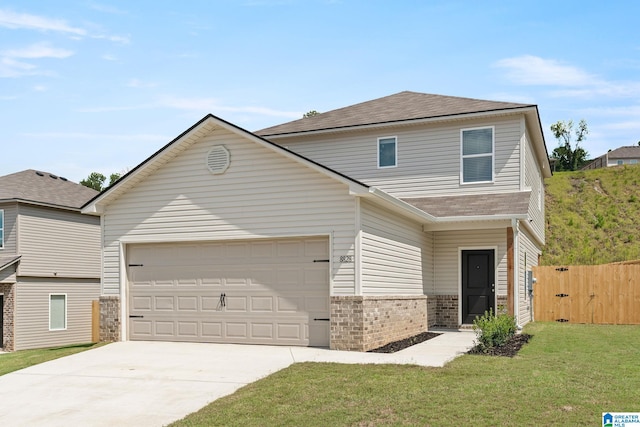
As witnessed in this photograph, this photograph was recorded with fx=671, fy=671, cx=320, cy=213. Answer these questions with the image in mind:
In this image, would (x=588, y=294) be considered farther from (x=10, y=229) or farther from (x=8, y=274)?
(x=10, y=229)

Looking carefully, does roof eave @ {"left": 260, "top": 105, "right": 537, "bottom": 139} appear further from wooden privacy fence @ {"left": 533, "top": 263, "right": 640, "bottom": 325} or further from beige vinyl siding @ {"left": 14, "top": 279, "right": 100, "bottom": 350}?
beige vinyl siding @ {"left": 14, "top": 279, "right": 100, "bottom": 350}

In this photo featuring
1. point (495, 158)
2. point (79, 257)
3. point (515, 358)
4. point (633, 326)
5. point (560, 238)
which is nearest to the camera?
point (515, 358)

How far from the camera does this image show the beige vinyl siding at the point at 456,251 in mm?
18828

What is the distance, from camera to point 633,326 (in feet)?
69.6

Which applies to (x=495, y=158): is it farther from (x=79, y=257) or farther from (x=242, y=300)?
(x=79, y=257)

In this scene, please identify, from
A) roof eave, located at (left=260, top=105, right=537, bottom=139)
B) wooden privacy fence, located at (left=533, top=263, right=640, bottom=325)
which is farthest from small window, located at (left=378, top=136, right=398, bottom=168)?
wooden privacy fence, located at (left=533, top=263, right=640, bottom=325)

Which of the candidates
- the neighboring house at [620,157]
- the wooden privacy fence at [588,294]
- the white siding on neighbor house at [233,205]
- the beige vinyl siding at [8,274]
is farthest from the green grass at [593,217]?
the neighboring house at [620,157]

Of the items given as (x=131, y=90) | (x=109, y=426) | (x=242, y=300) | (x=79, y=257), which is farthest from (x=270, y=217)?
(x=79, y=257)

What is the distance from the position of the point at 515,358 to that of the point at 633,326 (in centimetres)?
1103

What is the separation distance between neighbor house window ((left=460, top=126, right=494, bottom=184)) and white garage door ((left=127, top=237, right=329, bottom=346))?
698cm

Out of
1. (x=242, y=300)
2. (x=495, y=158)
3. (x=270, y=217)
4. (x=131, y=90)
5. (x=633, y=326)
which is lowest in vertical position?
(x=633, y=326)

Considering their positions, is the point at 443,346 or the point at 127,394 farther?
the point at 443,346

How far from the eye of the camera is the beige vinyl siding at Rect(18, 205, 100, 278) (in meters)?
26.2

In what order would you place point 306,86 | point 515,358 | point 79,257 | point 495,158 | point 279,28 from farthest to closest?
point 79,257 < point 495,158 < point 306,86 < point 279,28 < point 515,358
